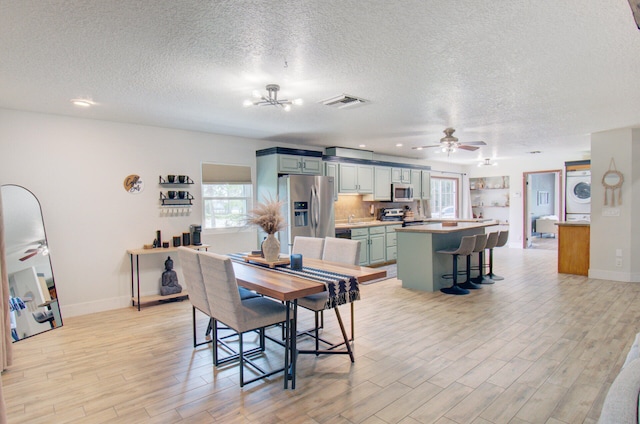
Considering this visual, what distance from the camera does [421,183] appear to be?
9.05 meters

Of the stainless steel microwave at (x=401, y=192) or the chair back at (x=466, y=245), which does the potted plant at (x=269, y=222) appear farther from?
the stainless steel microwave at (x=401, y=192)

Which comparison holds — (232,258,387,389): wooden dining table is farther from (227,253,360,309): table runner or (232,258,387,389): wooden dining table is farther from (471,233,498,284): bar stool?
(471,233,498,284): bar stool

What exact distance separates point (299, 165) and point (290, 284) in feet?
12.4

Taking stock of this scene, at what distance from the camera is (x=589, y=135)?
20.0 ft

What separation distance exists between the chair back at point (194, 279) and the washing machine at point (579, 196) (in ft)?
32.5

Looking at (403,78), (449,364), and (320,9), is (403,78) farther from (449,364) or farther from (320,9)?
(449,364)

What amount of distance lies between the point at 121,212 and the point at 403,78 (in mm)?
3938

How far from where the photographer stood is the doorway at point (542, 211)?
10.2m

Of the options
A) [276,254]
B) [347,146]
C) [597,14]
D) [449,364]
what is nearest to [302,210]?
[347,146]

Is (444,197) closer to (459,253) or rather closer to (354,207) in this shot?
(354,207)

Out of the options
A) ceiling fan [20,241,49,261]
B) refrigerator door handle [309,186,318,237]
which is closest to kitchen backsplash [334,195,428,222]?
refrigerator door handle [309,186,318,237]

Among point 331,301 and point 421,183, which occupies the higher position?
point 421,183

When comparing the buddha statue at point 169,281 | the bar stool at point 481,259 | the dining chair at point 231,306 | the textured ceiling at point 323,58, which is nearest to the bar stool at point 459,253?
the bar stool at point 481,259

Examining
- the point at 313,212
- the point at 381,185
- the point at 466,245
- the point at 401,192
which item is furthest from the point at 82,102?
the point at 401,192
